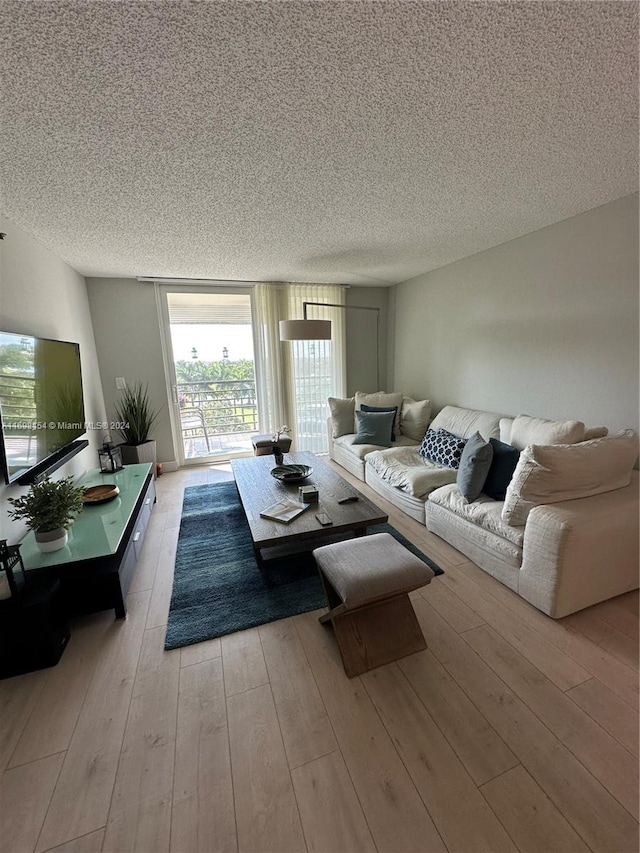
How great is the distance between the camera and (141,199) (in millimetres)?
2113

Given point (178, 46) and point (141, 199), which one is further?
point (141, 199)

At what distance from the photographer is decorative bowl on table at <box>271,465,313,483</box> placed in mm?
2907

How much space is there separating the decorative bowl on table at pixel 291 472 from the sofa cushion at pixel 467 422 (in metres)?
1.55

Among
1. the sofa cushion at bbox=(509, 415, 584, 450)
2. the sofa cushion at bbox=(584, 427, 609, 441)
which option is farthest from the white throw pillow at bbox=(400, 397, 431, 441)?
the sofa cushion at bbox=(584, 427, 609, 441)

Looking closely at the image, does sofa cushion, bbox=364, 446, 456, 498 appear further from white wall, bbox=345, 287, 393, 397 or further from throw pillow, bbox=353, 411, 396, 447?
white wall, bbox=345, 287, 393, 397

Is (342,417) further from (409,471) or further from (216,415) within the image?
(216,415)

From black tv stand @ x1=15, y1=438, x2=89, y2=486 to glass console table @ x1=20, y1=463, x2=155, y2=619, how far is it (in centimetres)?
34

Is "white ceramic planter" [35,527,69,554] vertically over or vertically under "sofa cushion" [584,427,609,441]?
under

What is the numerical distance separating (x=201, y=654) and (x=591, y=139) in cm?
312

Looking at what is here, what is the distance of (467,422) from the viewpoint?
346cm

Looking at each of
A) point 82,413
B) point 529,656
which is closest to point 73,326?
point 82,413

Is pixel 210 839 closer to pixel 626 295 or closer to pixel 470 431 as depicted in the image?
pixel 470 431

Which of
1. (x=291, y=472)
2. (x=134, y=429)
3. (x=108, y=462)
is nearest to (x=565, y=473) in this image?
(x=291, y=472)

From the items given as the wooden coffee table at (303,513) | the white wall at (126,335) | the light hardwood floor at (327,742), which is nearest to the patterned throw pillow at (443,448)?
the wooden coffee table at (303,513)
